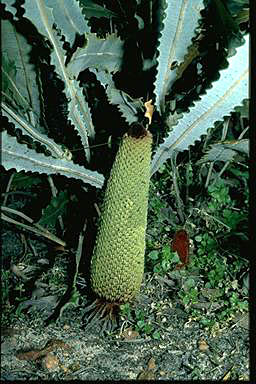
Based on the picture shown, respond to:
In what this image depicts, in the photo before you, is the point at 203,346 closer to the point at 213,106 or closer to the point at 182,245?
the point at 182,245

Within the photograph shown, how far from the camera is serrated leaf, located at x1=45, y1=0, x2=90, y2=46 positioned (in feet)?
5.11

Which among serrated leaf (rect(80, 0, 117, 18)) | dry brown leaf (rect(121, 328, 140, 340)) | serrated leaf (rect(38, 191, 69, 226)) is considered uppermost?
serrated leaf (rect(80, 0, 117, 18))

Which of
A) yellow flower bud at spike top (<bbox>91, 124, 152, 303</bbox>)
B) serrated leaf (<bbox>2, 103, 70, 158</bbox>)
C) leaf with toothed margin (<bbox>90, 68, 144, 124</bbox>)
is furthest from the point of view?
leaf with toothed margin (<bbox>90, 68, 144, 124</bbox>)

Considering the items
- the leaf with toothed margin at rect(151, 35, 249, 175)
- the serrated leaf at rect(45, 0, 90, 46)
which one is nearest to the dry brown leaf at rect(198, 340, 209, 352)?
the leaf with toothed margin at rect(151, 35, 249, 175)

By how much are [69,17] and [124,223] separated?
62 centimetres

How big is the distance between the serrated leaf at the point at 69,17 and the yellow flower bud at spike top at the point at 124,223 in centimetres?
40

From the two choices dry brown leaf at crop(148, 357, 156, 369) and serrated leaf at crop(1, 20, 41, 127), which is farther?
serrated leaf at crop(1, 20, 41, 127)

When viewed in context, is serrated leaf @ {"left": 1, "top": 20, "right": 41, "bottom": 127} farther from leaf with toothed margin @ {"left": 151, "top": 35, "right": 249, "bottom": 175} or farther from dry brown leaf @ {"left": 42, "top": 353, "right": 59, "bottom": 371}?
dry brown leaf @ {"left": 42, "top": 353, "right": 59, "bottom": 371}

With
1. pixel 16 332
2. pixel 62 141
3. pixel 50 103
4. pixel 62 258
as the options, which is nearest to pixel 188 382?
pixel 16 332

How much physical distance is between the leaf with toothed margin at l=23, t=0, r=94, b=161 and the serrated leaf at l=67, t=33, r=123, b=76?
3cm

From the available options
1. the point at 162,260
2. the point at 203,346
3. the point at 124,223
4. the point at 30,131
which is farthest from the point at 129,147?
the point at 203,346

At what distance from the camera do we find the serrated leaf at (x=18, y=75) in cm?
167

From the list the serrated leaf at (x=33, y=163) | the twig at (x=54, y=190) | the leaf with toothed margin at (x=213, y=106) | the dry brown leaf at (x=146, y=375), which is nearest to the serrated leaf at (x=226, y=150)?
the leaf with toothed margin at (x=213, y=106)

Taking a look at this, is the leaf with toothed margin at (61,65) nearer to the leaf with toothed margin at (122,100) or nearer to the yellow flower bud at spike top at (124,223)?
the leaf with toothed margin at (122,100)
